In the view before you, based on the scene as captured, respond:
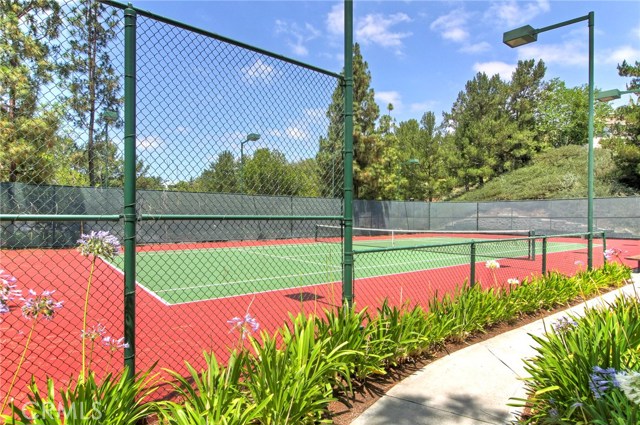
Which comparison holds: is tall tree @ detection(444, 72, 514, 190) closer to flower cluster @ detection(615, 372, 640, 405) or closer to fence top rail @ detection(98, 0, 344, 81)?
fence top rail @ detection(98, 0, 344, 81)

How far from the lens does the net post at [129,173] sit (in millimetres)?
2846

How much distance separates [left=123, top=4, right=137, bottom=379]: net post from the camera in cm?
285

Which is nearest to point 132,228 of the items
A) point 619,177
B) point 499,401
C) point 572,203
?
point 499,401

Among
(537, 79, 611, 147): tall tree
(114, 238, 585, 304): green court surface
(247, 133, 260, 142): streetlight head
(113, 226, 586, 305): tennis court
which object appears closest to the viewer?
(247, 133, 260, 142): streetlight head

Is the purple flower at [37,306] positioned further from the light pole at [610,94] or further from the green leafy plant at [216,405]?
the light pole at [610,94]

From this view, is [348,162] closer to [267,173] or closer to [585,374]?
[267,173]

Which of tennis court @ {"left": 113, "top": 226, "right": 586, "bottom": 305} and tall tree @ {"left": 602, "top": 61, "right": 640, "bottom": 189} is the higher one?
tall tree @ {"left": 602, "top": 61, "right": 640, "bottom": 189}

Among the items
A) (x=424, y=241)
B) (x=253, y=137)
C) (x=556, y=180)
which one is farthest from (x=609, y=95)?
(x=556, y=180)

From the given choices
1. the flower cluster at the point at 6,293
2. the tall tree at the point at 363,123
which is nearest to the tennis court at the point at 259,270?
the flower cluster at the point at 6,293

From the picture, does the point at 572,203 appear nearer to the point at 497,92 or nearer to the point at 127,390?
the point at 497,92

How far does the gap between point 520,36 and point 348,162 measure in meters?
5.66

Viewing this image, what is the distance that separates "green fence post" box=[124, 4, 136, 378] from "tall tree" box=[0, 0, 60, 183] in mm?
486

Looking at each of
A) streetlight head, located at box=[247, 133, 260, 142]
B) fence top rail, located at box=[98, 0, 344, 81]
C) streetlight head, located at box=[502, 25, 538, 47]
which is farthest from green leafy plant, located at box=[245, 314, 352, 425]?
streetlight head, located at box=[502, 25, 538, 47]

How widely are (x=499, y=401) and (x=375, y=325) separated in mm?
1242
